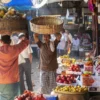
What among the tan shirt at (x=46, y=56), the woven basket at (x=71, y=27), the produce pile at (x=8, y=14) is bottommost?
the woven basket at (x=71, y=27)

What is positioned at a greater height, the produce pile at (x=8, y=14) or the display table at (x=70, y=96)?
the produce pile at (x=8, y=14)

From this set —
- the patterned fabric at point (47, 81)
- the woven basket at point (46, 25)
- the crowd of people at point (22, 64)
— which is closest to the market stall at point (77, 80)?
the patterned fabric at point (47, 81)

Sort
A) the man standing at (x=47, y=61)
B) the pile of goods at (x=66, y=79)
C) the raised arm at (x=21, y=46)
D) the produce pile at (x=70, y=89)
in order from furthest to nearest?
the pile of goods at (x=66, y=79)
the man standing at (x=47, y=61)
the produce pile at (x=70, y=89)
the raised arm at (x=21, y=46)

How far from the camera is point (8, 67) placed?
5531 millimetres

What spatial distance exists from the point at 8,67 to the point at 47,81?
3.82 ft

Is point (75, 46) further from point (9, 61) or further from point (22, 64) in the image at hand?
point (9, 61)

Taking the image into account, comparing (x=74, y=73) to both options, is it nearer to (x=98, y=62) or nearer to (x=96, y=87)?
(x=98, y=62)

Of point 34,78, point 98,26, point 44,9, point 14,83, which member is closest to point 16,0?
point 14,83

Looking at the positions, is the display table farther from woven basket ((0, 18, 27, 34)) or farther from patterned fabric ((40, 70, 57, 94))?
woven basket ((0, 18, 27, 34))

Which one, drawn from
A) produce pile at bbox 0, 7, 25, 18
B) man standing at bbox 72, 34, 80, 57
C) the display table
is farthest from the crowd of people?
man standing at bbox 72, 34, 80, 57

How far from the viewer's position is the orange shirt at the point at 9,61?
543 centimetres

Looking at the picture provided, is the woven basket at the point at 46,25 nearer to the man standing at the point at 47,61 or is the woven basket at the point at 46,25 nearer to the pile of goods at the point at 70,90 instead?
the man standing at the point at 47,61

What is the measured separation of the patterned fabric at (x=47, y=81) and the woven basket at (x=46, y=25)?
130 centimetres

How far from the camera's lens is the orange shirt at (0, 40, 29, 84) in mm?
5426
